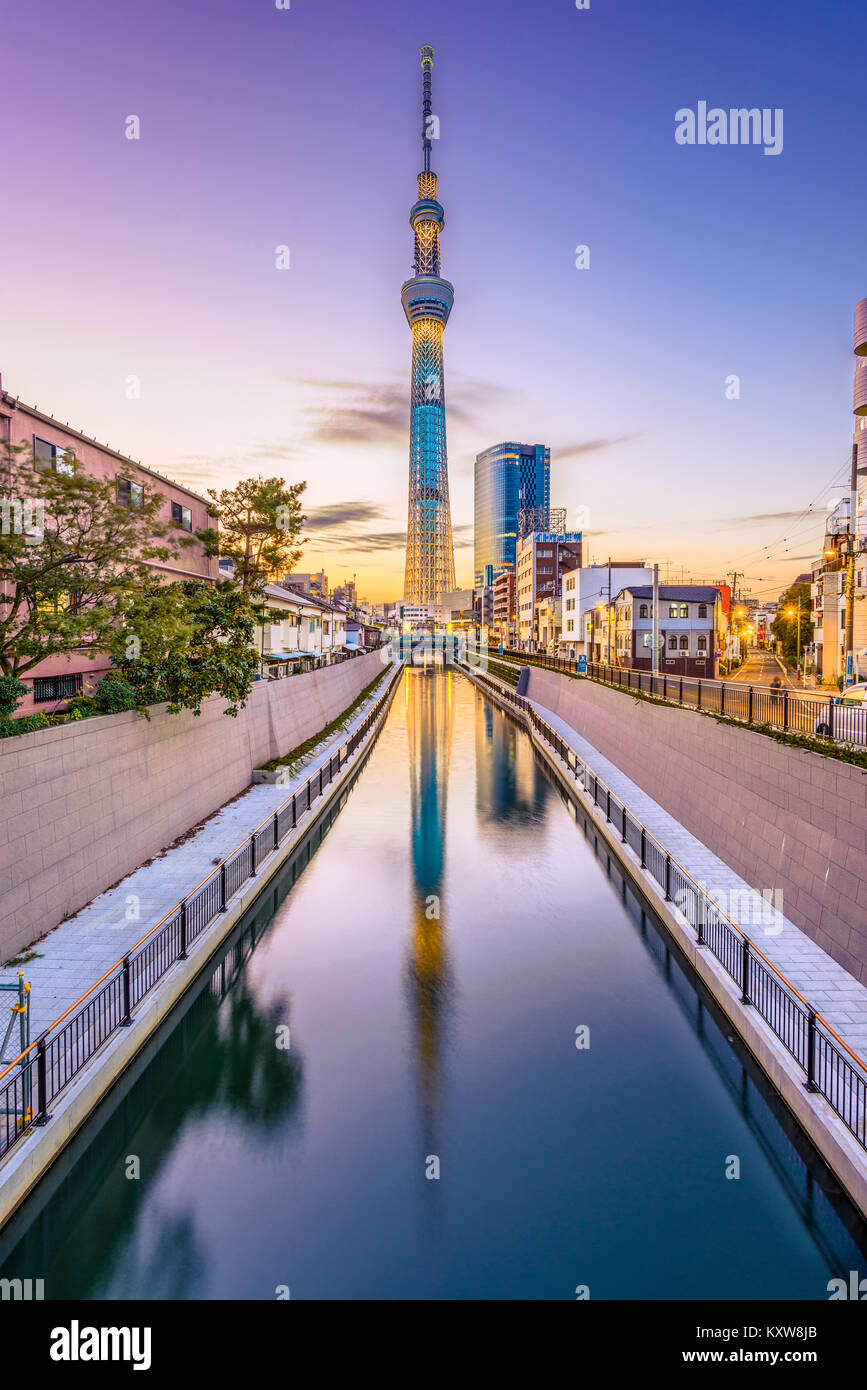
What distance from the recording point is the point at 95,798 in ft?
43.2

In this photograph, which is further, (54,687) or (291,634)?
(291,634)

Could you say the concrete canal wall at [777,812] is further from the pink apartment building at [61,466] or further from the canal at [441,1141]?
the pink apartment building at [61,466]

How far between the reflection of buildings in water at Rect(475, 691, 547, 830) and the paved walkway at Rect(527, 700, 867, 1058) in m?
6.37

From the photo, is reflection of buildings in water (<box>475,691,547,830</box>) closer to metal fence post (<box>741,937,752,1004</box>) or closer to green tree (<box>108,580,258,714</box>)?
green tree (<box>108,580,258,714</box>)

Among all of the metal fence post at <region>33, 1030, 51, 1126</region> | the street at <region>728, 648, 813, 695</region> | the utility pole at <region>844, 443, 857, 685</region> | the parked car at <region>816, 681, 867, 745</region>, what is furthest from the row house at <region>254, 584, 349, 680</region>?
the utility pole at <region>844, 443, 857, 685</region>

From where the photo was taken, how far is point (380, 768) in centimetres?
3272

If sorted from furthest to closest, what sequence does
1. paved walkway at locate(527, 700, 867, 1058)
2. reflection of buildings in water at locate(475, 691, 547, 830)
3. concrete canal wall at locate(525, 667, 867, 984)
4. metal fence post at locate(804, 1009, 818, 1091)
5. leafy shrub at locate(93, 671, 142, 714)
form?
reflection of buildings in water at locate(475, 691, 547, 830) → leafy shrub at locate(93, 671, 142, 714) → concrete canal wall at locate(525, 667, 867, 984) → paved walkway at locate(527, 700, 867, 1058) → metal fence post at locate(804, 1009, 818, 1091)

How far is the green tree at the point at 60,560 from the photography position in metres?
12.5

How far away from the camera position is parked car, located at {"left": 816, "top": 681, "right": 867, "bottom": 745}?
1222 cm

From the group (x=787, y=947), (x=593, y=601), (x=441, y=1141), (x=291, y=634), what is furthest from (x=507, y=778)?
(x=593, y=601)

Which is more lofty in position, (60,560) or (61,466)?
(61,466)

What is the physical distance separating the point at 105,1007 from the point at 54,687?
12.1 m

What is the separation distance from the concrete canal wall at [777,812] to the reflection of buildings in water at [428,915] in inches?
246

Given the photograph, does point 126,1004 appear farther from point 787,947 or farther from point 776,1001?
point 787,947
